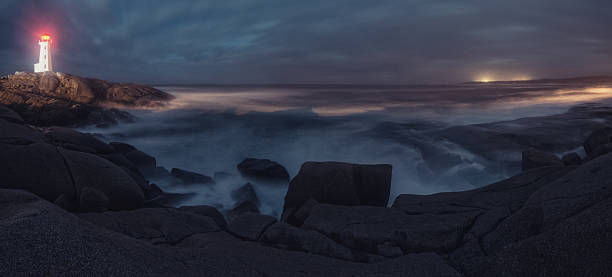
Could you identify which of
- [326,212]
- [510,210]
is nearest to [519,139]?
[510,210]

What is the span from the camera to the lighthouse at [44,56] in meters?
26.0

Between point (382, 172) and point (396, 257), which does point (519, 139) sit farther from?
point (396, 257)

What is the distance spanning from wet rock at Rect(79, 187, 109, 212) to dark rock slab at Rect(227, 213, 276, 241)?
185 cm

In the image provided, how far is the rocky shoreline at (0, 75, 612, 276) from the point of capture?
196cm

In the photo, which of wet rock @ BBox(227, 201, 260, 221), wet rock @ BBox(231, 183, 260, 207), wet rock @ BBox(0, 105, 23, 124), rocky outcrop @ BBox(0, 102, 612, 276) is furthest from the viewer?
wet rock @ BBox(231, 183, 260, 207)

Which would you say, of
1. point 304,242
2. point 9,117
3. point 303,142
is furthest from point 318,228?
point 303,142

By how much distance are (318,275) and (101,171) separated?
14.2ft

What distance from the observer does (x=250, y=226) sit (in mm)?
3689

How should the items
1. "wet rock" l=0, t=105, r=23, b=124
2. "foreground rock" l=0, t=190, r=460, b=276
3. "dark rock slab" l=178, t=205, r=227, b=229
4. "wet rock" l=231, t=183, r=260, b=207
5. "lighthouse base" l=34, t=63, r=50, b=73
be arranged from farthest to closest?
"lighthouse base" l=34, t=63, r=50, b=73, "wet rock" l=231, t=183, r=260, b=207, "wet rock" l=0, t=105, r=23, b=124, "dark rock slab" l=178, t=205, r=227, b=229, "foreground rock" l=0, t=190, r=460, b=276

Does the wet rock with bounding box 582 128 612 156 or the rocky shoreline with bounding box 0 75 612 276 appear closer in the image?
the rocky shoreline with bounding box 0 75 612 276

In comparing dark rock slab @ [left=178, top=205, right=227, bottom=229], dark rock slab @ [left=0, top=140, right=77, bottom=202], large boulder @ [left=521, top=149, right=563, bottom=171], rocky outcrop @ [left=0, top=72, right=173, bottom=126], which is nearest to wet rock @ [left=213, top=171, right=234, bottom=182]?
dark rock slab @ [left=178, top=205, right=227, bottom=229]

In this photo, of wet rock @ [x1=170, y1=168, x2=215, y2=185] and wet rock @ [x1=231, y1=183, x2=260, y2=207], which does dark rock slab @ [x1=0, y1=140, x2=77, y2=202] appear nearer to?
wet rock @ [x1=231, y1=183, x2=260, y2=207]

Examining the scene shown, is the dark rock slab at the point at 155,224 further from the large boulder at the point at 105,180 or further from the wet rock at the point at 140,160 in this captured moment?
the wet rock at the point at 140,160

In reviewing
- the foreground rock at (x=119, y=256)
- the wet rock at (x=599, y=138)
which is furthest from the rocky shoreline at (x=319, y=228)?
the wet rock at (x=599, y=138)
